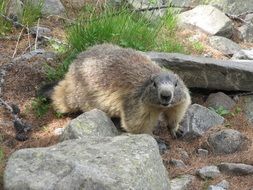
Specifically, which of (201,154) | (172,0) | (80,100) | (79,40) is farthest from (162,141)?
(172,0)

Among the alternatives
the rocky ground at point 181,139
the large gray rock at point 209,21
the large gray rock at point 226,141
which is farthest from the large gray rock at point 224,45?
the large gray rock at point 226,141

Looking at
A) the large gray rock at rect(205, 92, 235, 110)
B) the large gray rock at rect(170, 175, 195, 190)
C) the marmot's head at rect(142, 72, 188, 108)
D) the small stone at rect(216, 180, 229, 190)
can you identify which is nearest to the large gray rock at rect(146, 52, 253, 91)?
the large gray rock at rect(205, 92, 235, 110)

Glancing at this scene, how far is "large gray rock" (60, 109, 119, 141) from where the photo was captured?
5.71 meters

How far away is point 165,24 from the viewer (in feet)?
30.5

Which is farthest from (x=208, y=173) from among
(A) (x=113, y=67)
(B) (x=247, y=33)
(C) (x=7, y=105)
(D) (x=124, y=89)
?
(B) (x=247, y=33)

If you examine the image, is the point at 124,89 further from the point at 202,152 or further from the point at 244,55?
the point at 244,55

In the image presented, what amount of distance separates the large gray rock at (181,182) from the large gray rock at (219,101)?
1988 millimetres

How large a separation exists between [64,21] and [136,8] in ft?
4.09

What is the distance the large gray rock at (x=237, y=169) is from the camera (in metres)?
5.57

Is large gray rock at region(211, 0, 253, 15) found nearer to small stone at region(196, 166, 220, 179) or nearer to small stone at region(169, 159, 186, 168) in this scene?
small stone at region(169, 159, 186, 168)

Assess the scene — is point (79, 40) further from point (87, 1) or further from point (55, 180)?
point (55, 180)

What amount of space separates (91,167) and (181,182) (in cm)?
134

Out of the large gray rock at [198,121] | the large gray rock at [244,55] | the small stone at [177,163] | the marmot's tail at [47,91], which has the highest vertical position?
the large gray rock at [244,55]

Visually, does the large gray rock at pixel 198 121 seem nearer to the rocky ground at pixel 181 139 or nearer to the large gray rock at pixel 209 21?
the rocky ground at pixel 181 139
